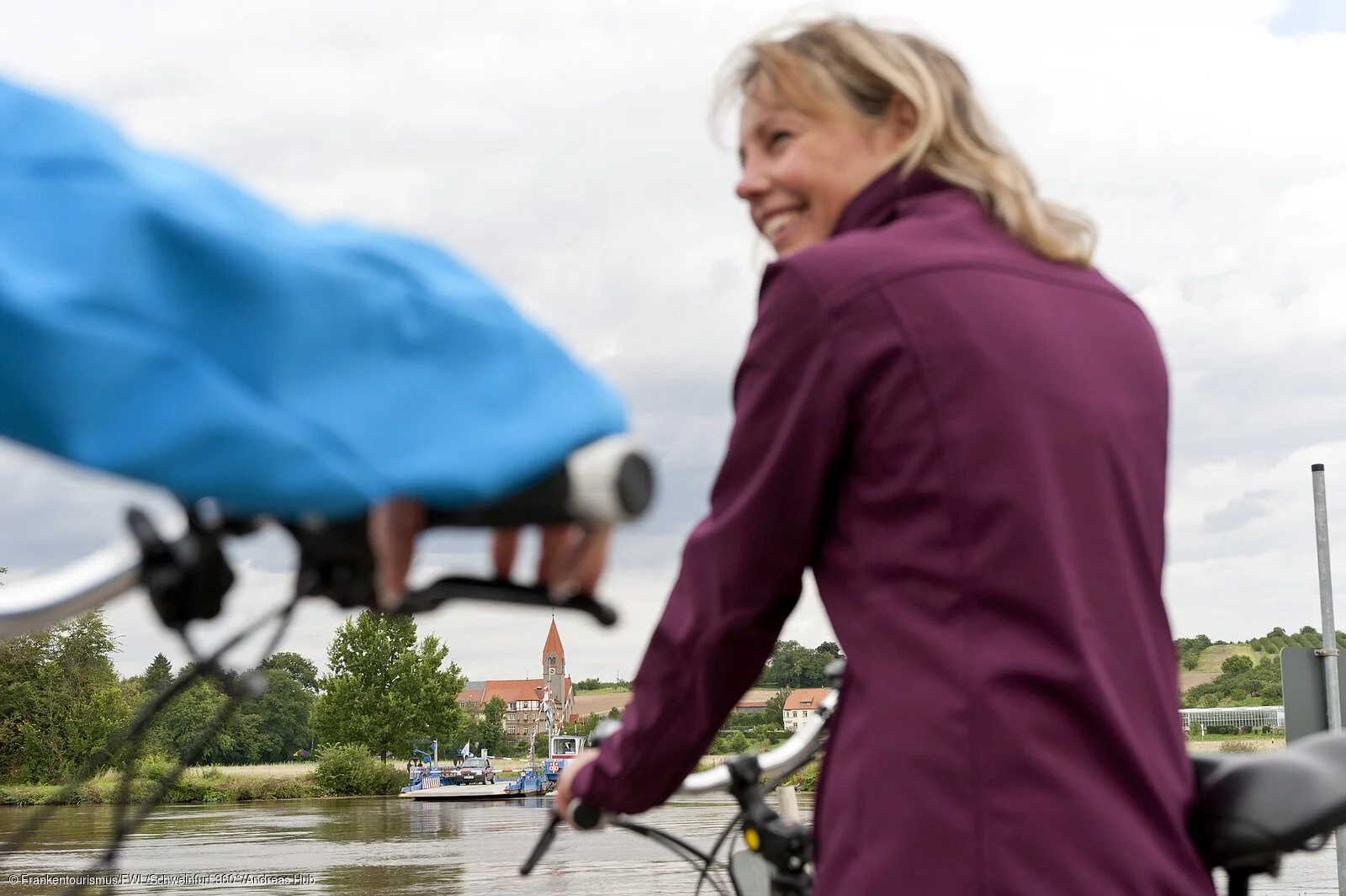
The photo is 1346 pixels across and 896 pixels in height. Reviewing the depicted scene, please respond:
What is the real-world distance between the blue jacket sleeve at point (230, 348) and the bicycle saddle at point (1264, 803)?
886 millimetres

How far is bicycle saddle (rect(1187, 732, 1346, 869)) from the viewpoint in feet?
4.58

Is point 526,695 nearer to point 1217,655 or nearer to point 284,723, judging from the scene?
point 284,723

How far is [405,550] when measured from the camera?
998 millimetres

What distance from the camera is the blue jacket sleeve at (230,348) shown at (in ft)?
2.90

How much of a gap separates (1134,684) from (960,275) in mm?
453

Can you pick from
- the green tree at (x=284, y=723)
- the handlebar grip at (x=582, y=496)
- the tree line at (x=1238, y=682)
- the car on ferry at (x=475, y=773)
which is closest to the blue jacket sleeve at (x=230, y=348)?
the handlebar grip at (x=582, y=496)

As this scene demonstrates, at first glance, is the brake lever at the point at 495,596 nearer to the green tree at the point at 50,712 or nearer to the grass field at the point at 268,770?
the green tree at the point at 50,712

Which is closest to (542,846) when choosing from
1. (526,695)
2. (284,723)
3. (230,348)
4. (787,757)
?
(787,757)

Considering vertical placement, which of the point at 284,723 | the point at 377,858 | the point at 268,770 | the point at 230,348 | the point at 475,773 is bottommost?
the point at 475,773

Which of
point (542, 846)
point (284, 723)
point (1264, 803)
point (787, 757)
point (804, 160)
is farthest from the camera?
point (284, 723)

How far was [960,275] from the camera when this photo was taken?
1309mm

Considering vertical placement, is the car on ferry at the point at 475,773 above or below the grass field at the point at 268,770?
below

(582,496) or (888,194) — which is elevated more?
(888,194)

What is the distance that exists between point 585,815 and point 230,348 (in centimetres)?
102
